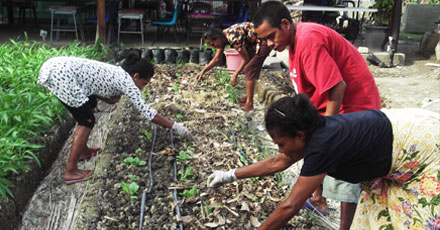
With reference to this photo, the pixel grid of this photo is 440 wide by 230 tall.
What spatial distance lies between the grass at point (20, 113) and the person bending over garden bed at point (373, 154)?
1.98m

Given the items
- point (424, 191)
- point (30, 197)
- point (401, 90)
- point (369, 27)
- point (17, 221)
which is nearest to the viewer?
point (424, 191)

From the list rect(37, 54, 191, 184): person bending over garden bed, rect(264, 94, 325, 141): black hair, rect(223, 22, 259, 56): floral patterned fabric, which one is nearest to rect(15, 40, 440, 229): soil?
rect(37, 54, 191, 184): person bending over garden bed

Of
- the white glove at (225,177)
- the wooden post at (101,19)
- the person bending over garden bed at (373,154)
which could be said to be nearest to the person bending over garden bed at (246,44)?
the white glove at (225,177)

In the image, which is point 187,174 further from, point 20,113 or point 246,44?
point 246,44

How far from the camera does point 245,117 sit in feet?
16.3

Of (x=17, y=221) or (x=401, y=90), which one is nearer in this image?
(x=17, y=221)

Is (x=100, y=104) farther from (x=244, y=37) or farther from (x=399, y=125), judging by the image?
(x=399, y=125)

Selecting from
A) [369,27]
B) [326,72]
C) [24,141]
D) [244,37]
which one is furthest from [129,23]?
[326,72]

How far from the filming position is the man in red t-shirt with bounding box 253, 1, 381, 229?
90.8 inches

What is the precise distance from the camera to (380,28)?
29.5 ft

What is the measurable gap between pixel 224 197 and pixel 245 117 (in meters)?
2.01

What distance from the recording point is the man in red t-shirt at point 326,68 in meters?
2.31

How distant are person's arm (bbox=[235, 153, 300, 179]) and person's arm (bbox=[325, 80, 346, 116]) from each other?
438mm

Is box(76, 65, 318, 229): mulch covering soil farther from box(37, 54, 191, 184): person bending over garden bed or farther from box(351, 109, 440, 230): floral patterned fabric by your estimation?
box(351, 109, 440, 230): floral patterned fabric
